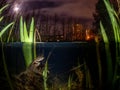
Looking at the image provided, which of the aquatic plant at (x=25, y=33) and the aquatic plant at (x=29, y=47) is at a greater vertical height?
the aquatic plant at (x=25, y=33)

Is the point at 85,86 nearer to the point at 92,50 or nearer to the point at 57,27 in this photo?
the point at 92,50

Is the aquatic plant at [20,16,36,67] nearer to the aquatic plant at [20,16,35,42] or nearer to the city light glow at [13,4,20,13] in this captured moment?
the aquatic plant at [20,16,35,42]

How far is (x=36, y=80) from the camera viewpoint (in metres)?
2.14

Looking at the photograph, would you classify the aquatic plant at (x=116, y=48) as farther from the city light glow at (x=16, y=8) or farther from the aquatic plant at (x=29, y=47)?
the city light glow at (x=16, y=8)

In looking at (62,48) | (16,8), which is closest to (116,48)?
(62,48)

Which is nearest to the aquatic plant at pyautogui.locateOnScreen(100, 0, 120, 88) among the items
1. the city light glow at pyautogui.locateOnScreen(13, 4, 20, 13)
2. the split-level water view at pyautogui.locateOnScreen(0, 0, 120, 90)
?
the split-level water view at pyautogui.locateOnScreen(0, 0, 120, 90)

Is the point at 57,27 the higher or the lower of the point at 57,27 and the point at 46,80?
the higher

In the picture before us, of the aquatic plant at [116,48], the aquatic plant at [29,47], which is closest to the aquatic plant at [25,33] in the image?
the aquatic plant at [29,47]

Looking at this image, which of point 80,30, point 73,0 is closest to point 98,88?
point 80,30

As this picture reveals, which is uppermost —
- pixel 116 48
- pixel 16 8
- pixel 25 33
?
pixel 16 8

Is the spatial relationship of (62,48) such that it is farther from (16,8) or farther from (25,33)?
(16,8)

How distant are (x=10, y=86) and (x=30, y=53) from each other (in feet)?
1.11

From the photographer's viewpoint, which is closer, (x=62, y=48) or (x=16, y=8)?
(x=62, y=48)

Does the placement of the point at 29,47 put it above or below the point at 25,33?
below
